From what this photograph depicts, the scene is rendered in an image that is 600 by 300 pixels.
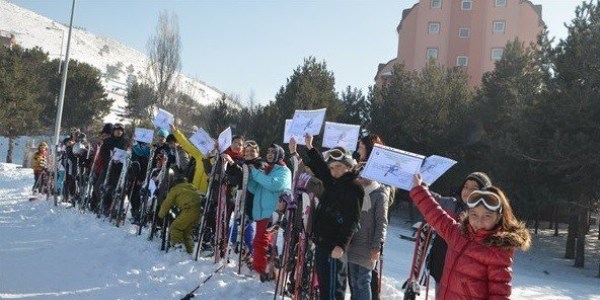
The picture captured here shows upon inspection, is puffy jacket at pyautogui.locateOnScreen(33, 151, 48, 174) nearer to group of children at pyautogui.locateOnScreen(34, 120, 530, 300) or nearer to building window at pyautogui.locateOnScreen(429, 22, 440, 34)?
group of children at pyautogui.locateOnScreen(34, 120, 530, 300)

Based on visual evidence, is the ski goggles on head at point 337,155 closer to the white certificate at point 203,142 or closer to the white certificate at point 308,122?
the white certificate at point 308,122

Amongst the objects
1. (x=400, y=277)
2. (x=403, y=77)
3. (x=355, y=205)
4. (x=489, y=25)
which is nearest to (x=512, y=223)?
(x=355, y=205)

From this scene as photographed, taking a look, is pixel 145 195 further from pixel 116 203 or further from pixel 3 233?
pixel 3 233

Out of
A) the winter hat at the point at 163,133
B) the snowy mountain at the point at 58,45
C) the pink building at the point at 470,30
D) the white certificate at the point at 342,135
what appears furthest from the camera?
the snowy mountain at the point at 58,45

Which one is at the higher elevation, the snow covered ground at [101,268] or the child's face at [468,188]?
the child's face at [468,188]

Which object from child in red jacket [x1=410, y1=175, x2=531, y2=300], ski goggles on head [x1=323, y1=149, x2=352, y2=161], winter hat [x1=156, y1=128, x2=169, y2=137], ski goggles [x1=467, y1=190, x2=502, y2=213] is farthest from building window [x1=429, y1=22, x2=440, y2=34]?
ski goggles [x1=467, y1=190, x2=502, y2=213]

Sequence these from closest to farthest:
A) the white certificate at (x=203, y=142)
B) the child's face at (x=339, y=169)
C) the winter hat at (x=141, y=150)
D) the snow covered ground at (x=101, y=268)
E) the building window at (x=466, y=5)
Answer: the child's face at (x=339, y=169) → the snow covered ground at (x=101, y=268) → the white certificate at (x=203, y=142) → the winter hat at (x=141, y=150) → the building window at (x=466, y=5)

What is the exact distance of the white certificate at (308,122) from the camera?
6617 mm

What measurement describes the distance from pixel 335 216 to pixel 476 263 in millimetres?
1687

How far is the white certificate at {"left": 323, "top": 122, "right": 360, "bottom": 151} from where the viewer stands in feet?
23.1

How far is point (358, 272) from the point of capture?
5105mm

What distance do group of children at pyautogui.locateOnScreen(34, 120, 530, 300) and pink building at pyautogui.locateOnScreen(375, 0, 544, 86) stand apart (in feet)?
126

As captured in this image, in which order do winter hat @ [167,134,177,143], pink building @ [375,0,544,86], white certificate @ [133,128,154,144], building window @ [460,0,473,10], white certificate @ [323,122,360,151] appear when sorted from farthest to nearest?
building window @ [460,0,473,10], pink building @ [375,0,544,86], white certificate @ [133,128,154,144], winter hat @ [167,134,177,143], white certificate @ [323,122,360,151]

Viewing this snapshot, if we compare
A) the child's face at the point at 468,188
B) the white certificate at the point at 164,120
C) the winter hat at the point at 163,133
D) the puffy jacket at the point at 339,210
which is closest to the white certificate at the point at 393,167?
the puffy jacket at the point at 339,210
